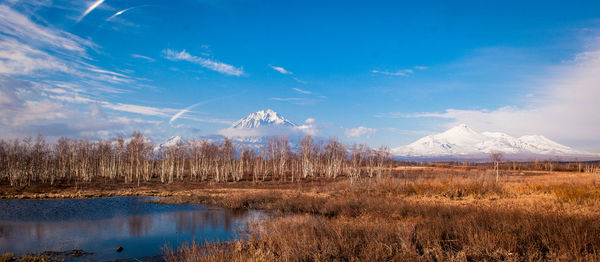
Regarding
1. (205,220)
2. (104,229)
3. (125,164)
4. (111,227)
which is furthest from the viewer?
(125,164)

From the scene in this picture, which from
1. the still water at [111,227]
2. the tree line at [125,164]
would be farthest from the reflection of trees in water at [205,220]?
the tree line at [125,164]

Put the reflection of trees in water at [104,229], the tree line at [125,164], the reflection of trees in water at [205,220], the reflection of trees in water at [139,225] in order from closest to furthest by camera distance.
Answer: the reflection of trees in water at [104,229] < the reflection of trees in water at [139,225] < the reflection of trees in water at [205,220] < the tree line at [125,164]

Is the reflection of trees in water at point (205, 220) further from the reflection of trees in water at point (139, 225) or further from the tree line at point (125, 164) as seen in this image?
the tree line at point (125, 164)

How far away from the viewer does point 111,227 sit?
17953 mm

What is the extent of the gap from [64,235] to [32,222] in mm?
5816

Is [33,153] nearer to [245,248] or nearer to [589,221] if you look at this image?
[245,248]

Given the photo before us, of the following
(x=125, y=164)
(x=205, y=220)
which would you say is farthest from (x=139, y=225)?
(x=125, y=164)

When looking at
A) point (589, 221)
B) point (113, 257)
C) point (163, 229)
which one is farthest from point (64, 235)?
point (589, 221)

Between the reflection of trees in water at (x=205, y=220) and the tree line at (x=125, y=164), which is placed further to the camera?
the tree line at (x=125, y=164)

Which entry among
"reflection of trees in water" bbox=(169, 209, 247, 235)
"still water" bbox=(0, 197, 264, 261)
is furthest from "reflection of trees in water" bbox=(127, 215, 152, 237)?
"reflection of trees in water" bbox=(169, 209, 247, 235)

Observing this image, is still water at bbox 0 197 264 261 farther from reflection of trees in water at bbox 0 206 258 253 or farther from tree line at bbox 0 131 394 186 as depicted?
tree line at bbox 0 131 394 186

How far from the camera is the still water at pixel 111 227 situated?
13258 millimetres

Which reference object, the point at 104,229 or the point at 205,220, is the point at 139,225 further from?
the point at 205,220

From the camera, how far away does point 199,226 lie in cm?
1852
